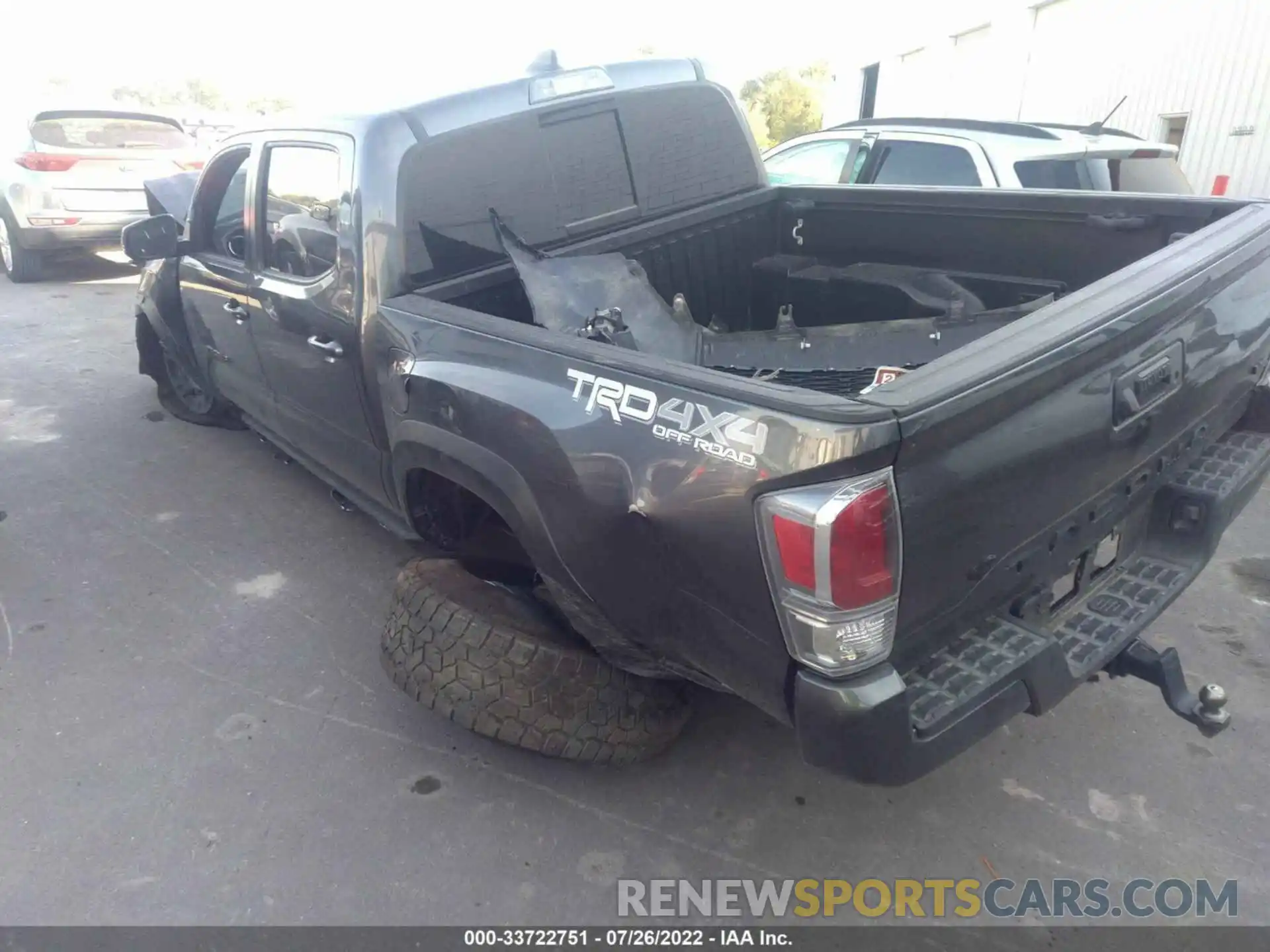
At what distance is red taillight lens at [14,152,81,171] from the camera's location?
8.55 m

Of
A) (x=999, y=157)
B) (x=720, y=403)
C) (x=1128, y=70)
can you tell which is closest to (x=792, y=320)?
(x=720, y=403)

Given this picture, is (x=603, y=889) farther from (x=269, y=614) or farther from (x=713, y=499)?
(x=269, y=614)

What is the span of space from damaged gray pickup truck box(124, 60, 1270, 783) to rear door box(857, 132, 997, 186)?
5.63 feet

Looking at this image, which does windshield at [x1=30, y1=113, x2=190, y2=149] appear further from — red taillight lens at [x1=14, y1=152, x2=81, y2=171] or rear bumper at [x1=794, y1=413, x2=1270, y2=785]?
rear bumper at [x1=794, y1=413, x2=1270, y2=785]

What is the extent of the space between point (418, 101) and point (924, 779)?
2.67 m

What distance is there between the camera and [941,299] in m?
3.44

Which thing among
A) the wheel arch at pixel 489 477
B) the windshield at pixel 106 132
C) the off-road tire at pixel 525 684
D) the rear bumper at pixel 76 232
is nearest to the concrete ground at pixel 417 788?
the off-road tire at pixel 525 684

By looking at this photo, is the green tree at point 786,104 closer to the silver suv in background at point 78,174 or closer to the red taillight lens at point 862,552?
the silver suv in background at point 78,174

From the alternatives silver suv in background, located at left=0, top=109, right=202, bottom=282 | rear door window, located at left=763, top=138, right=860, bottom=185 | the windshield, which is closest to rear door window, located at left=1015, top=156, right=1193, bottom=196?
rear door window, located at left=763, top=138, right=860, bottom=185

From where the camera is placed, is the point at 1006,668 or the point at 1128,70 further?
the point at 1128,70

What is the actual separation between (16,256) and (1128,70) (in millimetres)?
12656

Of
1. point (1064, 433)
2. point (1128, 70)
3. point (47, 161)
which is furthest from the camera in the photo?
→ point (1128, 70)

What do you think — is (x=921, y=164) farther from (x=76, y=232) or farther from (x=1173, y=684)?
(x=76, y=232)

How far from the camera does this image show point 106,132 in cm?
909
